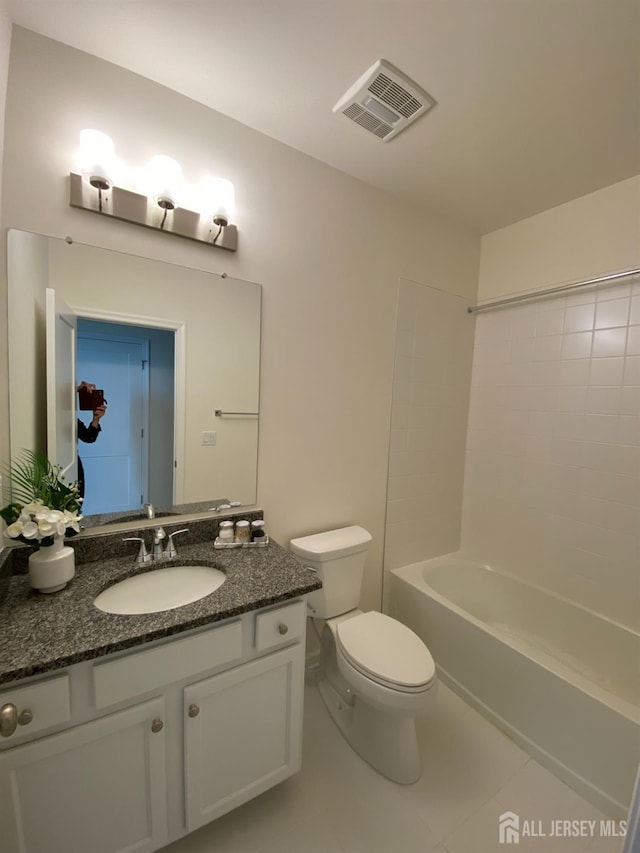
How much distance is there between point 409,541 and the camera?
2.15 m

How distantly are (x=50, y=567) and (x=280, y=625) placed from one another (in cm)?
70

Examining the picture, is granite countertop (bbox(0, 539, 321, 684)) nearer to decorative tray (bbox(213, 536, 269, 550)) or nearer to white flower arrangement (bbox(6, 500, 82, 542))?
decorative tray (bbox(213, 536, 269, 550))

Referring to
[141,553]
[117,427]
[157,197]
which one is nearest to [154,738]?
[141,553]

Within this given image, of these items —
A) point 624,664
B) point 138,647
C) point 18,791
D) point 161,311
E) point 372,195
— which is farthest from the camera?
point 372,195

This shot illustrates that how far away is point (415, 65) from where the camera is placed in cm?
115

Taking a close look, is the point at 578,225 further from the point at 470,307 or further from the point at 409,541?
the point at 409,541

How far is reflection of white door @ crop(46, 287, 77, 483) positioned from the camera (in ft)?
3.78

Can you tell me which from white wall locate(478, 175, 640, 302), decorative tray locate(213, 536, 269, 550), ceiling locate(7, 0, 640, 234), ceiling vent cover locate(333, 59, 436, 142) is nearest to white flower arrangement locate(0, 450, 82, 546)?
decorative tray locate(213, 536, 269, 550)

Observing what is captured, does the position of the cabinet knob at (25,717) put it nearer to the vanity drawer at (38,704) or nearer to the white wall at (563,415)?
the vanity drawer at (38,704)

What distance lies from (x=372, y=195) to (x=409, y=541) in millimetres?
1929

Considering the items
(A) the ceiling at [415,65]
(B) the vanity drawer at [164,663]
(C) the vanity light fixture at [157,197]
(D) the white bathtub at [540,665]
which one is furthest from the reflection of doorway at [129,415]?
(D) the white bathtub at [540,665]

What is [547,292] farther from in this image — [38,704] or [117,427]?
[38,704]

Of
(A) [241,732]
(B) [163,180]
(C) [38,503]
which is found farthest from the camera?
(B) [163,180]

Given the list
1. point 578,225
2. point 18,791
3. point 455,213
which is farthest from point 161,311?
point 578,225
